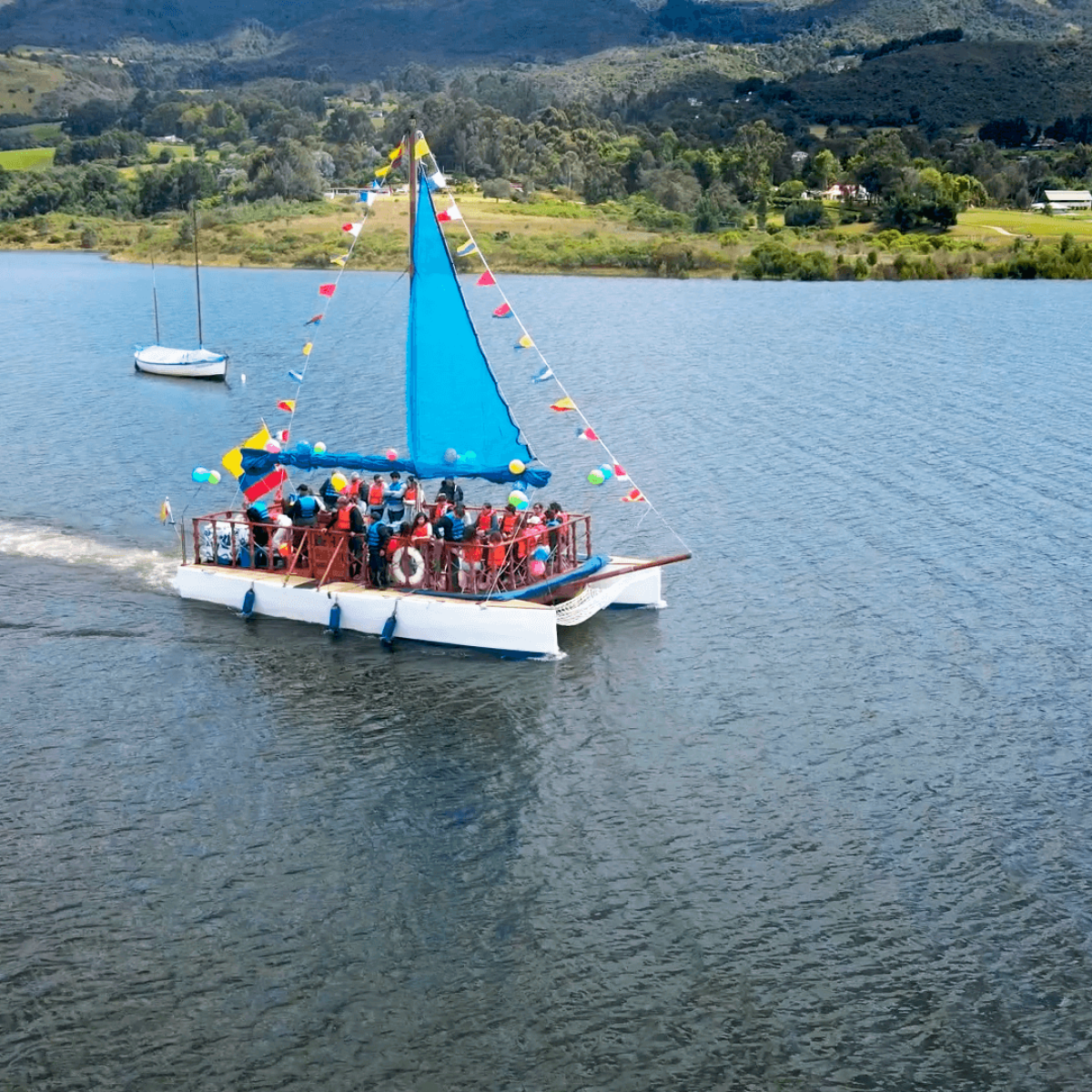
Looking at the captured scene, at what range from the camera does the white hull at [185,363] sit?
79.0 metres

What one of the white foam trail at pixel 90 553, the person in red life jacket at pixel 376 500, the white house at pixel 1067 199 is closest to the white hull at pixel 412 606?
the person in red life jacket at pixel 376 500

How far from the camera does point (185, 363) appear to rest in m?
79.2

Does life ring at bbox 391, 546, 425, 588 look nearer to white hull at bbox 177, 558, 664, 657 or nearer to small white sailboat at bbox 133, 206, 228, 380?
white hull at bbox 177, 558, 664, 657

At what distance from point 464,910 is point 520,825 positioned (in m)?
3.11

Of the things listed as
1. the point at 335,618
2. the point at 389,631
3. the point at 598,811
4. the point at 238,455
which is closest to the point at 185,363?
the point at 238,455

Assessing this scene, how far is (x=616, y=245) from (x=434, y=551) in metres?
104

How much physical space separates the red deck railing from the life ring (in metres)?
0.02

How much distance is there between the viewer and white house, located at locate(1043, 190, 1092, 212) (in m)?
162

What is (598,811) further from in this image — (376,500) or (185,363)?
(185,363)

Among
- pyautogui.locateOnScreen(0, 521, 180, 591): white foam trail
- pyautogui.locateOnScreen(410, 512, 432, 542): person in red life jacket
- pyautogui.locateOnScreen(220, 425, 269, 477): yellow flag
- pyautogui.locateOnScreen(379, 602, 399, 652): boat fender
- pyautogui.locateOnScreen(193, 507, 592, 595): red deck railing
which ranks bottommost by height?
pyautogui.locateOnScreen(0, 521, 180, 591): white foam trail

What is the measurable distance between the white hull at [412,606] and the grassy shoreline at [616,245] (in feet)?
273

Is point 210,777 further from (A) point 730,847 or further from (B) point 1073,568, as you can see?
(B) point 1073,568

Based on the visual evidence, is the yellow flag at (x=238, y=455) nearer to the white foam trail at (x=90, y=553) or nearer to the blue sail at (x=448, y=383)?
the white foam trail at (x=90, y=553)

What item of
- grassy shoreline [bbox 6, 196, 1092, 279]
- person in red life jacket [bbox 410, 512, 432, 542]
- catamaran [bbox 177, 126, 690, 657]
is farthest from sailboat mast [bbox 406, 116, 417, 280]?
grassy shoreline [bbox 6, 196, 1092, 279]
